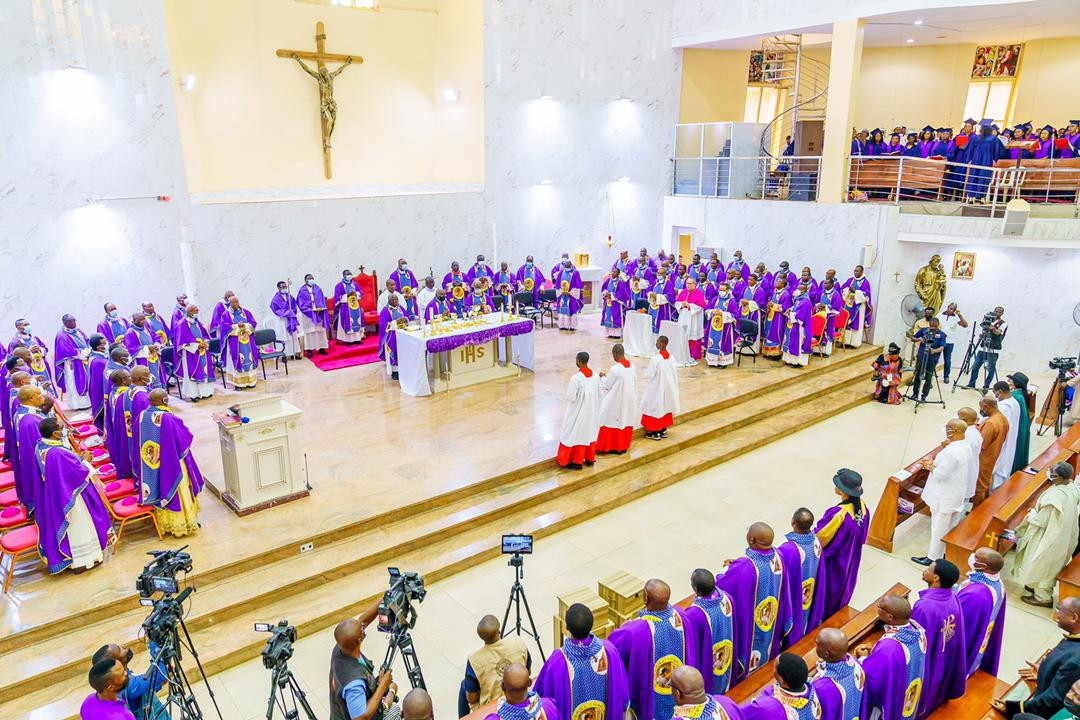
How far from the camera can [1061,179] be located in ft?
46.5

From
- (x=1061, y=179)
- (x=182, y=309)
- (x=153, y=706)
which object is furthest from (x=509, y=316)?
(x=1061, y=179)

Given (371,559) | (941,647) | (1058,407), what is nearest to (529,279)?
(371,559)

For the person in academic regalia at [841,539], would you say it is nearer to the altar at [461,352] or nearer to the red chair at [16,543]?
Result: the altar at [461,352]

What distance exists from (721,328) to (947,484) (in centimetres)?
612

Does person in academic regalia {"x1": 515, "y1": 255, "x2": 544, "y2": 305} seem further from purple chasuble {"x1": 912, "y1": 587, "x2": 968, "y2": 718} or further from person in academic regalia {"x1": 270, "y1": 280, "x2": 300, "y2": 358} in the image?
purple chasuble {"x1": 912, "y1": 587, "x2": 968, "y2": 718}

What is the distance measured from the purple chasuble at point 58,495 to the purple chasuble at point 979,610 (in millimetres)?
7239

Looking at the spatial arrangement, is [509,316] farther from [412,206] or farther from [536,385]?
[412,206]

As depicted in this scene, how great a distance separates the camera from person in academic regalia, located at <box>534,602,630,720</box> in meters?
4.32

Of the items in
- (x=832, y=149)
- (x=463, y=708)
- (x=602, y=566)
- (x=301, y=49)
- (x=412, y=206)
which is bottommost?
(x=602, y=566)

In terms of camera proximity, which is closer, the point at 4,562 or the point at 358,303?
the point at 4,562

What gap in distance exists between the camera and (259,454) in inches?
320

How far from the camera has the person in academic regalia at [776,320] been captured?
13.9 m

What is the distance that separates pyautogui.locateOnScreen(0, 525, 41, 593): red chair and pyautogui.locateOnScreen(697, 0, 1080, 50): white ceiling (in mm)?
16392

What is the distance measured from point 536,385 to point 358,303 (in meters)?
4.18
